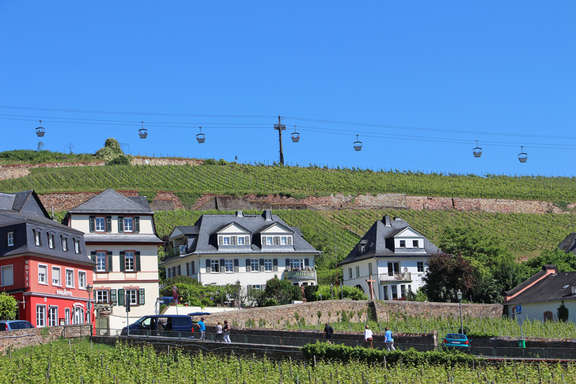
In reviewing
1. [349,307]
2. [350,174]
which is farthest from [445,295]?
[350,174]

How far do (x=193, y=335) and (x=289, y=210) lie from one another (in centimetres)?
7262

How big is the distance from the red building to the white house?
455 centimetres

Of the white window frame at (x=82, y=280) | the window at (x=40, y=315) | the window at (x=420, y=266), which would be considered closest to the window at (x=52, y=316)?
the window at (x=40, y=315)

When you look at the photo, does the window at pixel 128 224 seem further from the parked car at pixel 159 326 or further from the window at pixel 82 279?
the parked car at pixel 159 326

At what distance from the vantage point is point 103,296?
63719 millimetres

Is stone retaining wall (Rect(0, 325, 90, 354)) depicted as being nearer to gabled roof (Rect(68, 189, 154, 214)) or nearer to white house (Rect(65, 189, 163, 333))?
white house (Rect(65, 189, 163, 333))

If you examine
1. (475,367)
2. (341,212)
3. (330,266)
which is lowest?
(475,367)

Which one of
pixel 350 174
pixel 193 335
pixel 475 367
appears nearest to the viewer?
pixel 475 367

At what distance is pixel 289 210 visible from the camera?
378ft

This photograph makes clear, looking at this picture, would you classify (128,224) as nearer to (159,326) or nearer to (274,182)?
(159,326)

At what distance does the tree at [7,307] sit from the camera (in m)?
48.7

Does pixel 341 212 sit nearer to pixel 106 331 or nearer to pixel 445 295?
pixel 445 295

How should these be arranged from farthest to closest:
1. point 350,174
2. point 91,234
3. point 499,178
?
point 499,178 < point 350,174 < point 91,234

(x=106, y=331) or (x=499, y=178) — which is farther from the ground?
(x=499, y=178)
